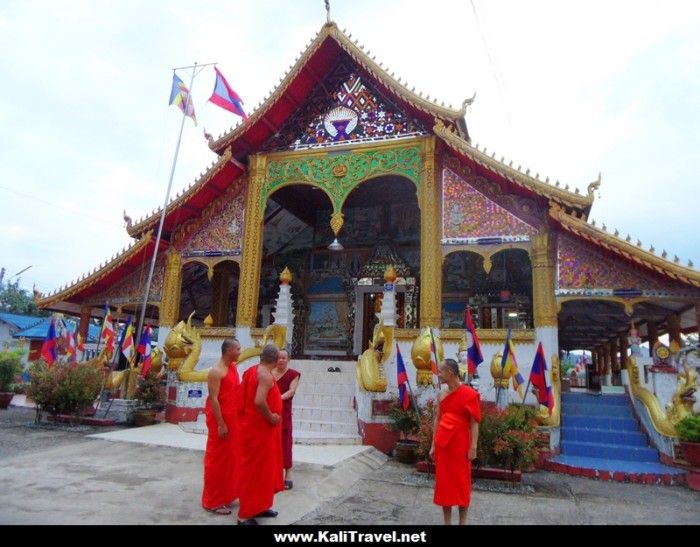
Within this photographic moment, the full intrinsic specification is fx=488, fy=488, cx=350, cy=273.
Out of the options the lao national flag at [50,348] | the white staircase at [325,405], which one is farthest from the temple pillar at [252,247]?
the lao national flag at [50,348]

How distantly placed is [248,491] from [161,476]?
81.6 inches

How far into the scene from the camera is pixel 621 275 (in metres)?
8.72

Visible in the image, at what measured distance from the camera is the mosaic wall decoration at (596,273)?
27.9 ft

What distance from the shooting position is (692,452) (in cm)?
638

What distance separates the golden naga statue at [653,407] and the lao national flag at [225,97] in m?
9.74

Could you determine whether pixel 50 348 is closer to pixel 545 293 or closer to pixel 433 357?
pixel 433 357

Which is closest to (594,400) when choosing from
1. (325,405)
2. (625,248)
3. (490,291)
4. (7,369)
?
(625,248)

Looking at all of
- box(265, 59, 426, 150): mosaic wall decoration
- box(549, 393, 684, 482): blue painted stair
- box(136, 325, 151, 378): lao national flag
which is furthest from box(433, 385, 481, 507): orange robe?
box(265, 59, 426, 150): mosaic wall decoration

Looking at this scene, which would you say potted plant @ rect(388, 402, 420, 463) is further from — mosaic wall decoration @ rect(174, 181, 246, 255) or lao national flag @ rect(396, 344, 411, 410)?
mosaic wall decoration @ rect(174, 181, 246, 255)

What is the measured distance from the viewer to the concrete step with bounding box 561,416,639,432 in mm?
8375

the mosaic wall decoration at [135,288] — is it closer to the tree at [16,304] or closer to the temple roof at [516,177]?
the temple roof at [516,177]

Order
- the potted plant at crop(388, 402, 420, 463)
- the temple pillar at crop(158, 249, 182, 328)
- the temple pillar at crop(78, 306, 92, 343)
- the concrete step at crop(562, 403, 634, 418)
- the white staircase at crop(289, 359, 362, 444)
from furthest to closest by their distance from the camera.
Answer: the temple pillar at crop(78, 306, 92, 343)
the temple pillar at crop(158, 249, 182, 328)
the concrete step at crop(562, 403, 634, 418)
the white staircase at crop(289, 359, 362, 444)
the potted plant at crop(388, 402, 420, 463)

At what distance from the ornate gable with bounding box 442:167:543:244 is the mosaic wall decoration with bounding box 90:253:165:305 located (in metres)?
7.11

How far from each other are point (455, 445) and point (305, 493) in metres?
1.80
